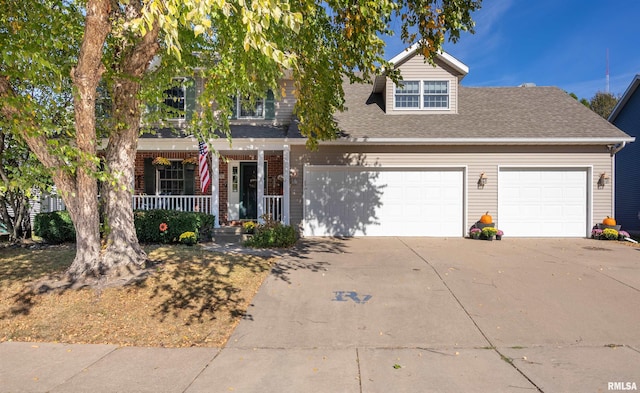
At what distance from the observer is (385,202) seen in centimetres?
1152

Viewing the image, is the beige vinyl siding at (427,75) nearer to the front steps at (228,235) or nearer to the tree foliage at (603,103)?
the front steps at (228,235)

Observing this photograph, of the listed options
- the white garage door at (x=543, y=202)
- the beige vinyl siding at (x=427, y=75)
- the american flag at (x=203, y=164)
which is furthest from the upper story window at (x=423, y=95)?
the american flag at (x=203, y=164)

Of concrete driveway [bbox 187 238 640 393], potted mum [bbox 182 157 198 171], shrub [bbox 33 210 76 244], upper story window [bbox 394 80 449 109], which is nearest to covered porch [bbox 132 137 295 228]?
potted mum [bbox 182 157 198 171]

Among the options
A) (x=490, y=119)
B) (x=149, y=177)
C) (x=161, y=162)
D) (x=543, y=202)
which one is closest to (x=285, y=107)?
(x=161, y=162)

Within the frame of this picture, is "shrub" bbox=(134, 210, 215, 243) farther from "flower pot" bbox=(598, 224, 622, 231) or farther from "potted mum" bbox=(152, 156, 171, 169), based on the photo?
"flower pot" bbox=(598, 224, 622, 231)

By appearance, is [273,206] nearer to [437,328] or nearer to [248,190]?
[248,190]

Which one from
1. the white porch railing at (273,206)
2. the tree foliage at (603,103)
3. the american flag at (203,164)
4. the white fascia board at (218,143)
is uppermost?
the tree foliage at (603,103)

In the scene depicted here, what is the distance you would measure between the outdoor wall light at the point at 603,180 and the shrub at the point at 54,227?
49.3 ft

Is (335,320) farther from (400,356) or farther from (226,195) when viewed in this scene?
(226,195)

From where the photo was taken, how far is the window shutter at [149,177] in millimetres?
12742

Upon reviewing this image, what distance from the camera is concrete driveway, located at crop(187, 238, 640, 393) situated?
11.0 feet

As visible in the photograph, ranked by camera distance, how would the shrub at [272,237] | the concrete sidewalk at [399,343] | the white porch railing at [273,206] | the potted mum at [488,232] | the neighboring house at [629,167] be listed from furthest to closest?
1. the neighboring house at [629,167]
2. the white porch railing at [273,206]
3. the potted mum at [488,232]
4. the shrub at [272,237]
5. the concrete sidewalk at [399,343]

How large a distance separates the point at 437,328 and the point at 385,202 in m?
7.19

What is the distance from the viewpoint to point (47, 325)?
14.9 ft
